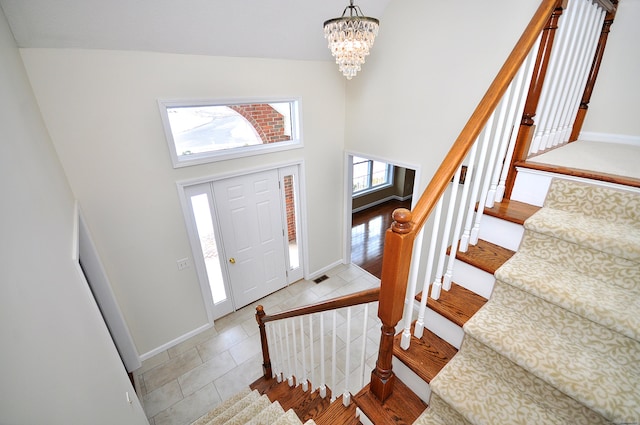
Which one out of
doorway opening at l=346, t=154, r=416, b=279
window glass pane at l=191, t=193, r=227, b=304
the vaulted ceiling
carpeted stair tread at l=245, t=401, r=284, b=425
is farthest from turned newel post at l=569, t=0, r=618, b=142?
window glass pane at l=191, t=193, r=227, b=304

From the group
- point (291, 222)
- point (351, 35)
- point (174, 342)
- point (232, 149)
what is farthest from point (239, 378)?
point (351, 35)

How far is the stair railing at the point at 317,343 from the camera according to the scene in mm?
1467

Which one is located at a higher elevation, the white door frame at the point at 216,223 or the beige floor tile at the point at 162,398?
the white door frame at the point at 216,223

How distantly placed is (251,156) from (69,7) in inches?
75.8

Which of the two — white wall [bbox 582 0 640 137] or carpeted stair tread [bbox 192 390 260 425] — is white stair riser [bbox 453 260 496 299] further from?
carpeted stair tread [bbox 192 390 260 425]

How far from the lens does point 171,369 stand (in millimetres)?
3270

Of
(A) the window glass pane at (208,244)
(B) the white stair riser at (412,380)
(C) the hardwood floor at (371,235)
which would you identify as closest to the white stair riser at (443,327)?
(B) the white stair riser at (412,380)

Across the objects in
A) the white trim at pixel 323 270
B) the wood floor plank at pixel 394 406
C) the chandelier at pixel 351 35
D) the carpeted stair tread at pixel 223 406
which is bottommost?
the white trim at pixel 323 270

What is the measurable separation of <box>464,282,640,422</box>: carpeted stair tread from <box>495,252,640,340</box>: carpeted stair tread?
6 centimetres

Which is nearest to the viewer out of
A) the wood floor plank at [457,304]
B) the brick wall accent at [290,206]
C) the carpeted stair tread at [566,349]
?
the carpeted stair tread at [566,349]

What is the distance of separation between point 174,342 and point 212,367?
0.68 meters

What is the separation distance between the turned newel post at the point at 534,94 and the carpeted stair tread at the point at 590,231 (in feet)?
1.02

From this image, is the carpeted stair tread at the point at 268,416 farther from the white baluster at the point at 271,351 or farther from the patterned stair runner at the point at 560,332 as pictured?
the patterned stair runner at the point at 560,332

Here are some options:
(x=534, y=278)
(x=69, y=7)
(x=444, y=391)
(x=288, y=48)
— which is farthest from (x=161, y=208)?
(x=534, y=278)
